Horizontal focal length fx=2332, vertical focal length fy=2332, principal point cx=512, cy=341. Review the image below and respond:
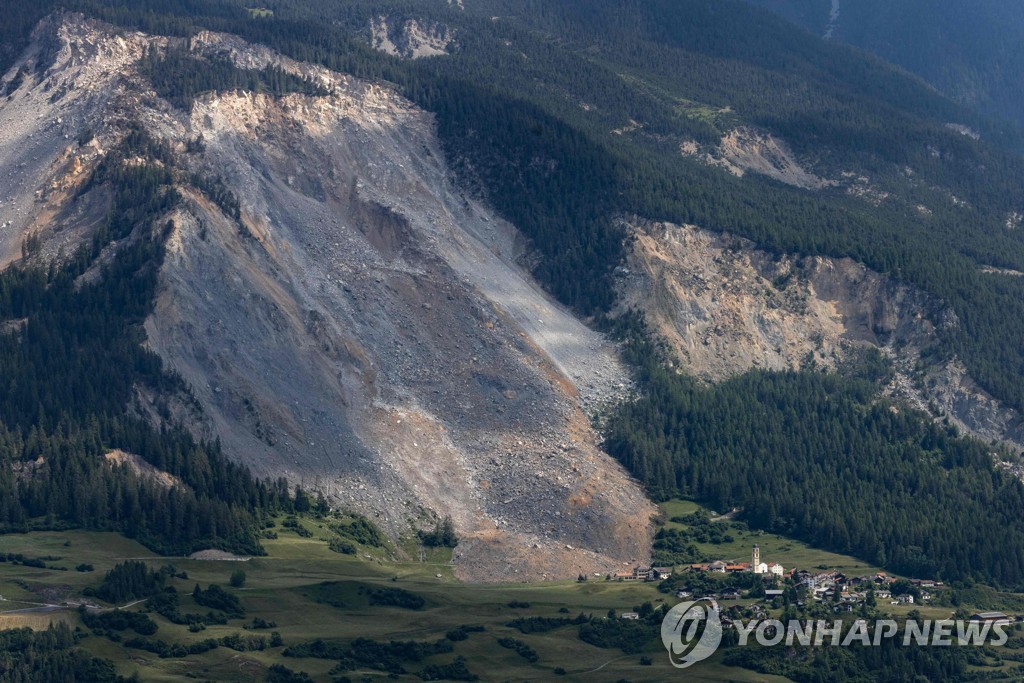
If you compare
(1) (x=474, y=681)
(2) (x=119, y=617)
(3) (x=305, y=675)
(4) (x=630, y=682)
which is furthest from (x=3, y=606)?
(4) (x=630, y=682)

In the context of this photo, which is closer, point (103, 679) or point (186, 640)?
point (103, 679)

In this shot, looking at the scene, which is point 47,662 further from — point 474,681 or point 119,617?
point 474,681

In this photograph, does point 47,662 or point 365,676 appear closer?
point 47,662

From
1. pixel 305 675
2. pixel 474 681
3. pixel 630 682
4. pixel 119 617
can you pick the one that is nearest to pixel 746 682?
pixel 630 682

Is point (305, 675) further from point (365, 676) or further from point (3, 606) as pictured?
point (3, 606)

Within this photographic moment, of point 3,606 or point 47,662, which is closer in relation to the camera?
point 47,662

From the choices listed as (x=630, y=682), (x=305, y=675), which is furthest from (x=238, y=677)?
(x=630, y=682)

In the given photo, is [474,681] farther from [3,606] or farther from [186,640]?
[3,606]
